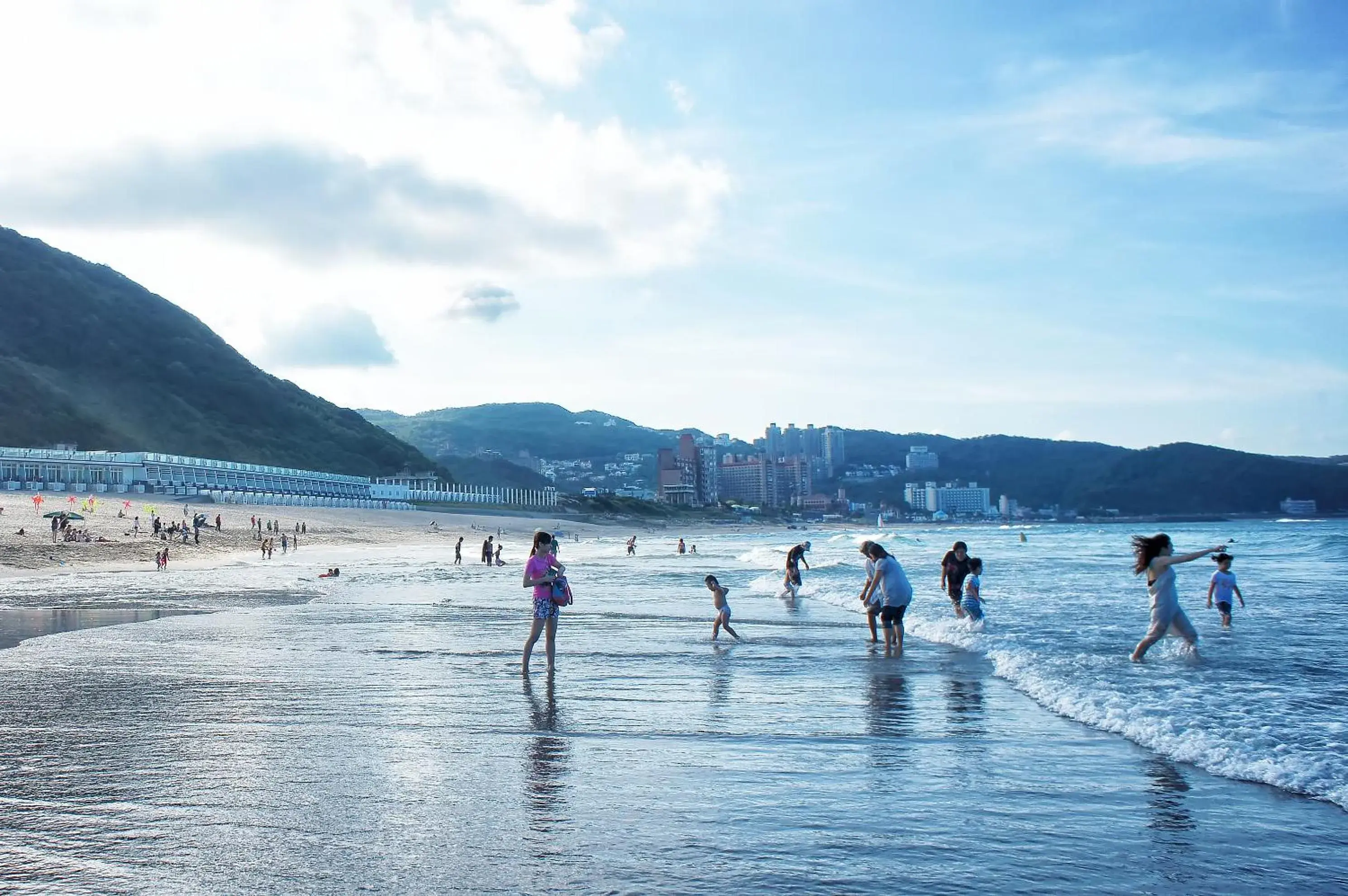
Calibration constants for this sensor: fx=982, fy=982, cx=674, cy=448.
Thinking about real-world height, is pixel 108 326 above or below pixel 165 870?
above

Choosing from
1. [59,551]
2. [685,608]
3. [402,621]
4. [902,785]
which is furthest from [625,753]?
[59,551]

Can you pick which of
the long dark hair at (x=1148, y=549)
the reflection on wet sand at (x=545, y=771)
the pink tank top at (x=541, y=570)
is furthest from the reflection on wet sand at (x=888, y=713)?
the pink tank top at (x=541, y=570)

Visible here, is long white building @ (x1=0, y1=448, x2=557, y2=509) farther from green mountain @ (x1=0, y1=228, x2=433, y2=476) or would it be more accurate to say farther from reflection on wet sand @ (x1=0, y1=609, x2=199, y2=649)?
reflection on wet sand @ (x1=0, y1=609, x2=199, y2=649)

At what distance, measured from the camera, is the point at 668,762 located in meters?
6.56

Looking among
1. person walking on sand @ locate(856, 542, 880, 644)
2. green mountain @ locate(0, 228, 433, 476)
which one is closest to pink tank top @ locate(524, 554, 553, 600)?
person walking on sand @ locate(856, 542, 880, 644)

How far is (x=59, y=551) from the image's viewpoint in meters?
32.4

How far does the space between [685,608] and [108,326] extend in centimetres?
17763

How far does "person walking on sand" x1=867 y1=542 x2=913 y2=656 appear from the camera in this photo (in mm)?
12766

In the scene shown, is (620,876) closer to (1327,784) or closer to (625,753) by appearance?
(625,753)

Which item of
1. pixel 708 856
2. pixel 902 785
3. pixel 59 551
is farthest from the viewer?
pixel 59 551

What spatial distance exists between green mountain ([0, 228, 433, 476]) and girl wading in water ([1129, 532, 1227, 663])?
5514 inches

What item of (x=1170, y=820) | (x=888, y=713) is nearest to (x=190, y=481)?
(x=888, y=713)

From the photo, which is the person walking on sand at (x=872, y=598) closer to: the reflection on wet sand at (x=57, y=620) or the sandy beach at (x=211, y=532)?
the reflection on wet sand at (x=57, y=620)

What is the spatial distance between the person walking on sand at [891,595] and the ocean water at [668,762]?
0.42 meters
